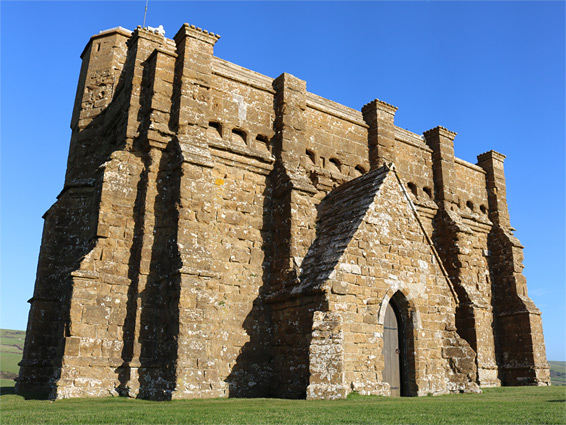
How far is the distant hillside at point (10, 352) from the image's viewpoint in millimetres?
36969

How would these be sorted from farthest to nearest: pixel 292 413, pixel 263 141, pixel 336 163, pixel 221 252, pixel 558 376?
pixel 558 376
pixel 336 163
pixel 263 141
pixel 221 252
pixel 292 413

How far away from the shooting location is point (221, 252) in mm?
13836

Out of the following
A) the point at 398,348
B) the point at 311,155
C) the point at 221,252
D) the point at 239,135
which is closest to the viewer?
the point at 398,348

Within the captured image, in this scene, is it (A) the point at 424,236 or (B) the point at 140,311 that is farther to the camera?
(A) the point at 424,236

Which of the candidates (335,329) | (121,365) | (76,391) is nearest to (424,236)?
(335,329)

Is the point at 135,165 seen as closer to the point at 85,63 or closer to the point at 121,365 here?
the point at 121,365

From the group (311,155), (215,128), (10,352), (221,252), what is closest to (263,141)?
(215,128)

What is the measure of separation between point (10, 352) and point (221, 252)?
184 ft

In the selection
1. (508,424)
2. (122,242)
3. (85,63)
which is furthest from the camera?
(85,63)

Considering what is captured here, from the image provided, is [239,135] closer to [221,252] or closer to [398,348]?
[221,252]

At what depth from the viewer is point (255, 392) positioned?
13164 millimetres

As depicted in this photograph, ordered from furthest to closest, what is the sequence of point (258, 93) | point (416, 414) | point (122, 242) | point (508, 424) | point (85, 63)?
point (85, 63) < point (258, 93) < point (122, 242) < point (416, 414) < point (508, 424)

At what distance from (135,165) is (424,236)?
26.5 feet

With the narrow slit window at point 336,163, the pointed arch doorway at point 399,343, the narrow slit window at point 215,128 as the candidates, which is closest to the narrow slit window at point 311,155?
the narrow slit window at point 336,163
